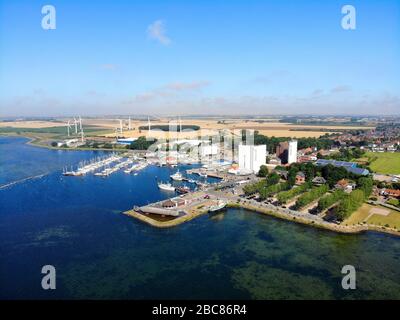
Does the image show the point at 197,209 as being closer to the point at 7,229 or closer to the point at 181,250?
the point at 181,250

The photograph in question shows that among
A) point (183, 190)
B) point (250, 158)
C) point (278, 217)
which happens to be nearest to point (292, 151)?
point (250, 158)

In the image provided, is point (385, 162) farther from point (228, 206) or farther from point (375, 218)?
point (228, 206)

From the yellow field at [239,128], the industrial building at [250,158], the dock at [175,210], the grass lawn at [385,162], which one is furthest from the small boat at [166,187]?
the yellow field at [239,128]

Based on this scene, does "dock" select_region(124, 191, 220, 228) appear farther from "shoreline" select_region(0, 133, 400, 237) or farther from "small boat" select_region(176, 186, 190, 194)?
"small boat" select_region(176, 186, 190, 194)

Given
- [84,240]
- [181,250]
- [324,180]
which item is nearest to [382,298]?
[181,250]

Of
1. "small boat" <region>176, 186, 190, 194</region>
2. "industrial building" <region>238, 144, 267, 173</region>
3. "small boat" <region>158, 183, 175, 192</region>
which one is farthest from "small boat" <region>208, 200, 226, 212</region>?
"industrial building" <region>238, 144, 267, 173</region>

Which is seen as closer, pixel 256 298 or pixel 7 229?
pixel 256 298
